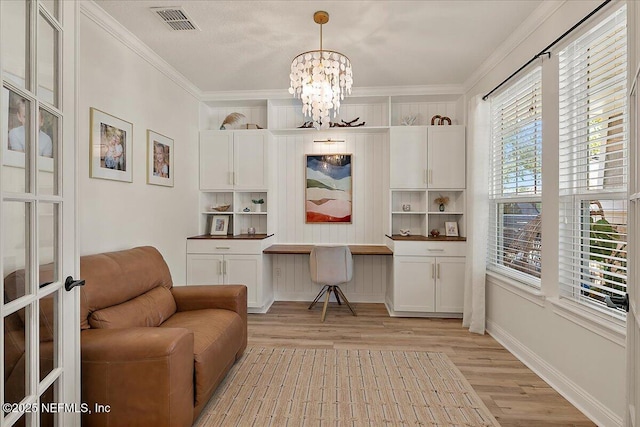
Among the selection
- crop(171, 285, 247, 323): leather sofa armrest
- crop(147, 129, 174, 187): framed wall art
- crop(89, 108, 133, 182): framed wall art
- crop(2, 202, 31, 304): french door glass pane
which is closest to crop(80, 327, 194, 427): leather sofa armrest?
crop(2, 202, 31, 304): french door glass pane

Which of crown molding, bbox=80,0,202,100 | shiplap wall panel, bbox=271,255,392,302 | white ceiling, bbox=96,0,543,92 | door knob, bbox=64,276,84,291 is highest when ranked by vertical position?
white ceiling, bbox=96,0,543,92

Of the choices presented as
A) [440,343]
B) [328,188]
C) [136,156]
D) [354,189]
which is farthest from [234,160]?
[440,343]

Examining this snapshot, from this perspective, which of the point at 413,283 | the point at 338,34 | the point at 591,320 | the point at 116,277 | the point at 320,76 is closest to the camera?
the point at 591,320

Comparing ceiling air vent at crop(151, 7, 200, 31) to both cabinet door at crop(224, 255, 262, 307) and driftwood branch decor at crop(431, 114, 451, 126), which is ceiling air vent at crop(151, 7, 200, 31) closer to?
cabinet door at crop(224, 255, 262, 307)

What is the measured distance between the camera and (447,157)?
13.0 feet

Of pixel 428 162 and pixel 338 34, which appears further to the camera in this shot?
pixel 428 162

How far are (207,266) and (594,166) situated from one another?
3.73 metres

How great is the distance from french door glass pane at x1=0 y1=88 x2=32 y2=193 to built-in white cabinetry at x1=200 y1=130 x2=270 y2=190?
2977mm

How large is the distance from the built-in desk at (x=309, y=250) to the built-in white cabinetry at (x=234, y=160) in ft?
2.65

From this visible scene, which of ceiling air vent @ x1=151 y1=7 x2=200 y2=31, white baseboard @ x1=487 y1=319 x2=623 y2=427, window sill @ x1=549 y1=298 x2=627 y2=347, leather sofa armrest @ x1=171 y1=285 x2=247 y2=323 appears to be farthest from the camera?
leather sofa armrest @ x1=171 y1=285 x2=247 y2=323

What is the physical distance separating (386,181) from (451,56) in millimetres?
1565

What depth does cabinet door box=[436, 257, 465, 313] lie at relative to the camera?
147 inches

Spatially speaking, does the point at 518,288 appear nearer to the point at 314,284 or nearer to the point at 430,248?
the point at 430,248

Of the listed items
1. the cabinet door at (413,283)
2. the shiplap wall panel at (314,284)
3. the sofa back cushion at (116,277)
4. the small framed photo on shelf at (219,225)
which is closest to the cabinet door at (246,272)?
the small framed photo on shelf at (219,225)
